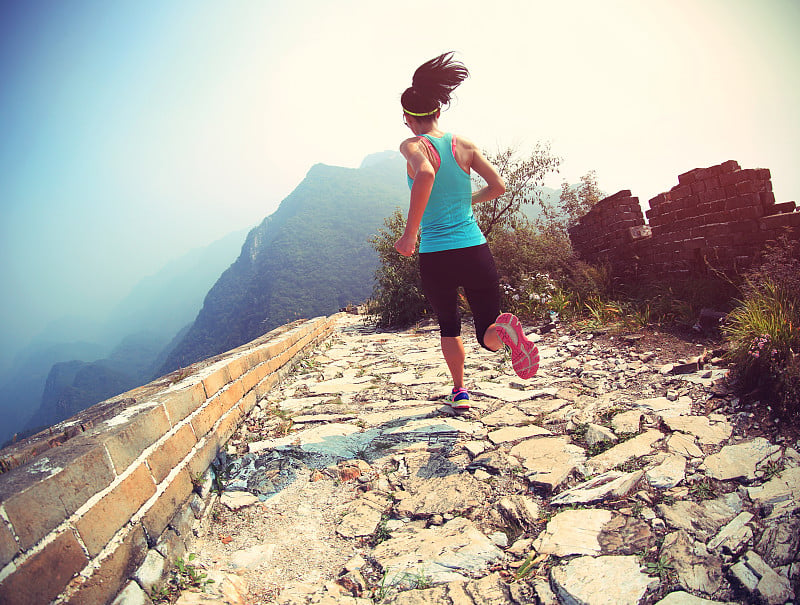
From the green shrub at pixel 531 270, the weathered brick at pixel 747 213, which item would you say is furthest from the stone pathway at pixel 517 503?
the green shrub at pixel 531 270

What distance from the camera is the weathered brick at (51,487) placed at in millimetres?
962

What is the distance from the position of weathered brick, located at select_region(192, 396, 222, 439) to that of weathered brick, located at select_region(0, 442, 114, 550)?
768 mm

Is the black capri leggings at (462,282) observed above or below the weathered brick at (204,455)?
above

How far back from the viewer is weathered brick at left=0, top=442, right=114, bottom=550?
962 mm

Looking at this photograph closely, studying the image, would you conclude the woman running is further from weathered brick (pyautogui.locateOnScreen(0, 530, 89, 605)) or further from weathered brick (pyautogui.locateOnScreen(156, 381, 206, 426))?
weathered brick (pyautogui.locateOnScreen(0, 530, 89, 605))

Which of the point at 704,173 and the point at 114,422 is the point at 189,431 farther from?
the point at 704,173

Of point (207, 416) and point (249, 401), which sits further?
point (249, 401)

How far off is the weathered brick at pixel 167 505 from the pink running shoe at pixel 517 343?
1726 mm

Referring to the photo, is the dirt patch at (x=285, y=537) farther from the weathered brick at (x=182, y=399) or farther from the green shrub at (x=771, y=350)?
the green shrub at (x=771, y=350)

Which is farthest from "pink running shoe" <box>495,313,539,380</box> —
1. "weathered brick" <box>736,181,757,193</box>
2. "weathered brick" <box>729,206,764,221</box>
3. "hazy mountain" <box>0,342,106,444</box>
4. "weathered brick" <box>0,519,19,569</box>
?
"hazy mountain" <box>0,342,106,444</box>

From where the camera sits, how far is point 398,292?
850 centimetres

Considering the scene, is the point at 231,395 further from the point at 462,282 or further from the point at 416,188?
the point at 416,188

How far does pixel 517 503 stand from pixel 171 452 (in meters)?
1.46

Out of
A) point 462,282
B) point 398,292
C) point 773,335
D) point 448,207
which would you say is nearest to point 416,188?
point 448,207
